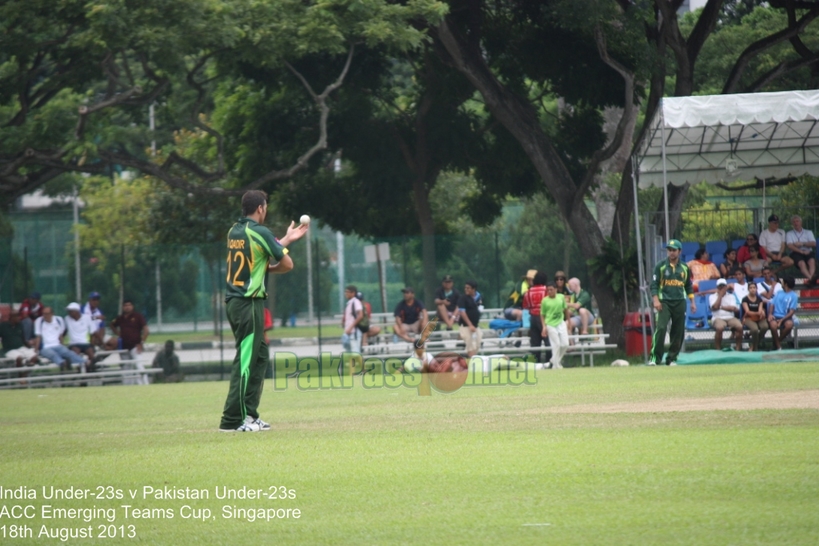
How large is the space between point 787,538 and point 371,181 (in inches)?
988

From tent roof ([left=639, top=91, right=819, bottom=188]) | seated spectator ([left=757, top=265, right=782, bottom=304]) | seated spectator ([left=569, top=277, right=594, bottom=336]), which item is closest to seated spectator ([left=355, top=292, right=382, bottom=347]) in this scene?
seated spectator ([left=569, top=277, right=594, bottom=336])

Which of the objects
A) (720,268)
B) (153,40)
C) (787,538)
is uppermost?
(153,40)

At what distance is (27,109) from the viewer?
25000mm

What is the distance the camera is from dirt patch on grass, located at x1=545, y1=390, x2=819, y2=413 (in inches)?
462

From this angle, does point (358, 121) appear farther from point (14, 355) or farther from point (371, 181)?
point (14, 355)

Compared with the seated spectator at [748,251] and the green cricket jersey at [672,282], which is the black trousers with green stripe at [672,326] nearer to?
the green cricket jersey at [672,282]

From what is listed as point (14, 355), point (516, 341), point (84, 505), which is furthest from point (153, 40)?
point (84, 505)

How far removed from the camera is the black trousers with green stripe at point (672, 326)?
64.7ft

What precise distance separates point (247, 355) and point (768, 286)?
49.5 feet

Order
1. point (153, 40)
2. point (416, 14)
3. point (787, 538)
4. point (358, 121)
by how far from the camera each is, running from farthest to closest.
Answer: point (358, 121), point (416, 14), point (153, 40), point (787, 538)

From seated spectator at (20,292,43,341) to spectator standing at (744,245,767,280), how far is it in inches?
596

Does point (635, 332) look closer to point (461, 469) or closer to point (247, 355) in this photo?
point (247, 355)

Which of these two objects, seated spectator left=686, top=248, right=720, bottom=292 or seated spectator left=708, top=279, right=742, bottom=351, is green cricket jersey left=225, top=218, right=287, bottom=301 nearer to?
seated spectator left=708, top=279, right=742, bottom=351

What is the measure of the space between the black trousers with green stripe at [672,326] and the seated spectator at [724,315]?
2648 mm
